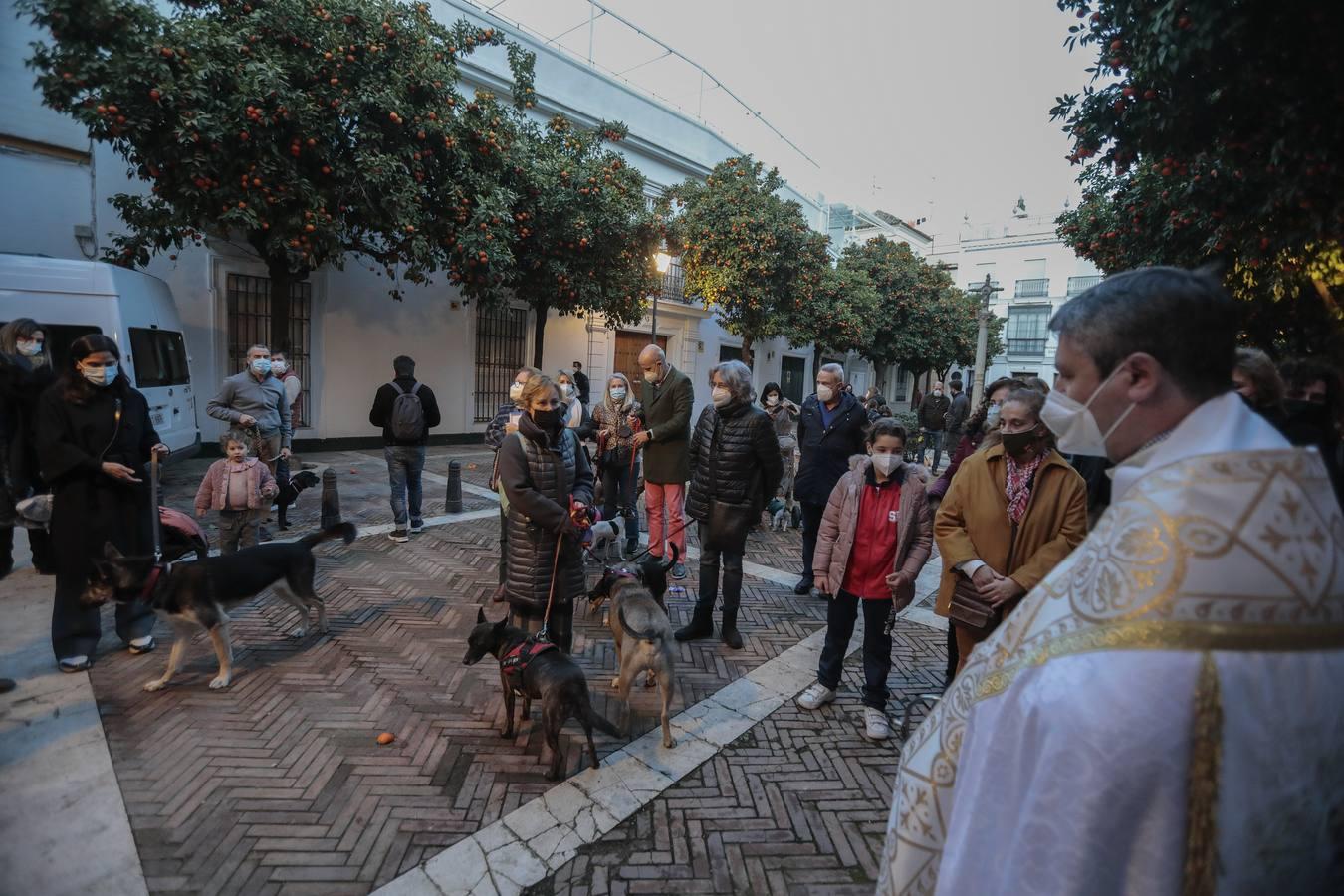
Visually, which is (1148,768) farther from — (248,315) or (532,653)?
(248,315)

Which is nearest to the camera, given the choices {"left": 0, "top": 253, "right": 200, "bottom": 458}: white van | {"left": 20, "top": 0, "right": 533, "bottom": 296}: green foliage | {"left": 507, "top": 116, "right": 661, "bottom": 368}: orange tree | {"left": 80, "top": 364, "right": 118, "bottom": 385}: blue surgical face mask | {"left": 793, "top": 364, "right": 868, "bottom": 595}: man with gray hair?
{"left": 80, "top": 364, "right": 118, "bottom": 385}: blue surgical face mask

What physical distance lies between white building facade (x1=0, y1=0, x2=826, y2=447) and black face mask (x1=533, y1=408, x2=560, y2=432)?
7.90m

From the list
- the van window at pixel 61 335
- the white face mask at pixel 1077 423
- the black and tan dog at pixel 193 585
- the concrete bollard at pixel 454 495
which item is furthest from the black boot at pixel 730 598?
the van window at pixel 61 335

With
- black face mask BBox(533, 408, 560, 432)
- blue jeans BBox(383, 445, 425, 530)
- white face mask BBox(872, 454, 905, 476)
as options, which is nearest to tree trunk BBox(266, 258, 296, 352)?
blue jeans BBox(383, 445, 425, 530)

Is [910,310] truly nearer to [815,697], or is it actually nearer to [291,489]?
[291,489]

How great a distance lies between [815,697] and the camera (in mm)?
4020

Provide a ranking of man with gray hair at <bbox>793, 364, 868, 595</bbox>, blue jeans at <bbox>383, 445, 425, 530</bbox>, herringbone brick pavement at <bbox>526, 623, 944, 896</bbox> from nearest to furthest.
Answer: herringbone brick pavement at <bbox>526, 623, 944, 896</bbox> → man with gray hair at <bbox>793, 364, 868, 595</bbox> → blue jeans at <bbox>383, 445, 425, 530</bbox>

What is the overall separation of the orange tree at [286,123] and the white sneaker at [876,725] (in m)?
9.18

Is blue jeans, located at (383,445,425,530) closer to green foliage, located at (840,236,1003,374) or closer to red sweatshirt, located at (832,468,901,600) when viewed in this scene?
red sweatshirt, located at (832,468,901,600)

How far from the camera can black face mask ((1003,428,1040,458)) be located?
2938 mm

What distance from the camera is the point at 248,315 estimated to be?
12.6 meters

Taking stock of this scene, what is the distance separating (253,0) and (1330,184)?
12.4m

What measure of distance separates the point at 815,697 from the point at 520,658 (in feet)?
6.12

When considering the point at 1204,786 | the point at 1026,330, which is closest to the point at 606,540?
the point at 1204,786
